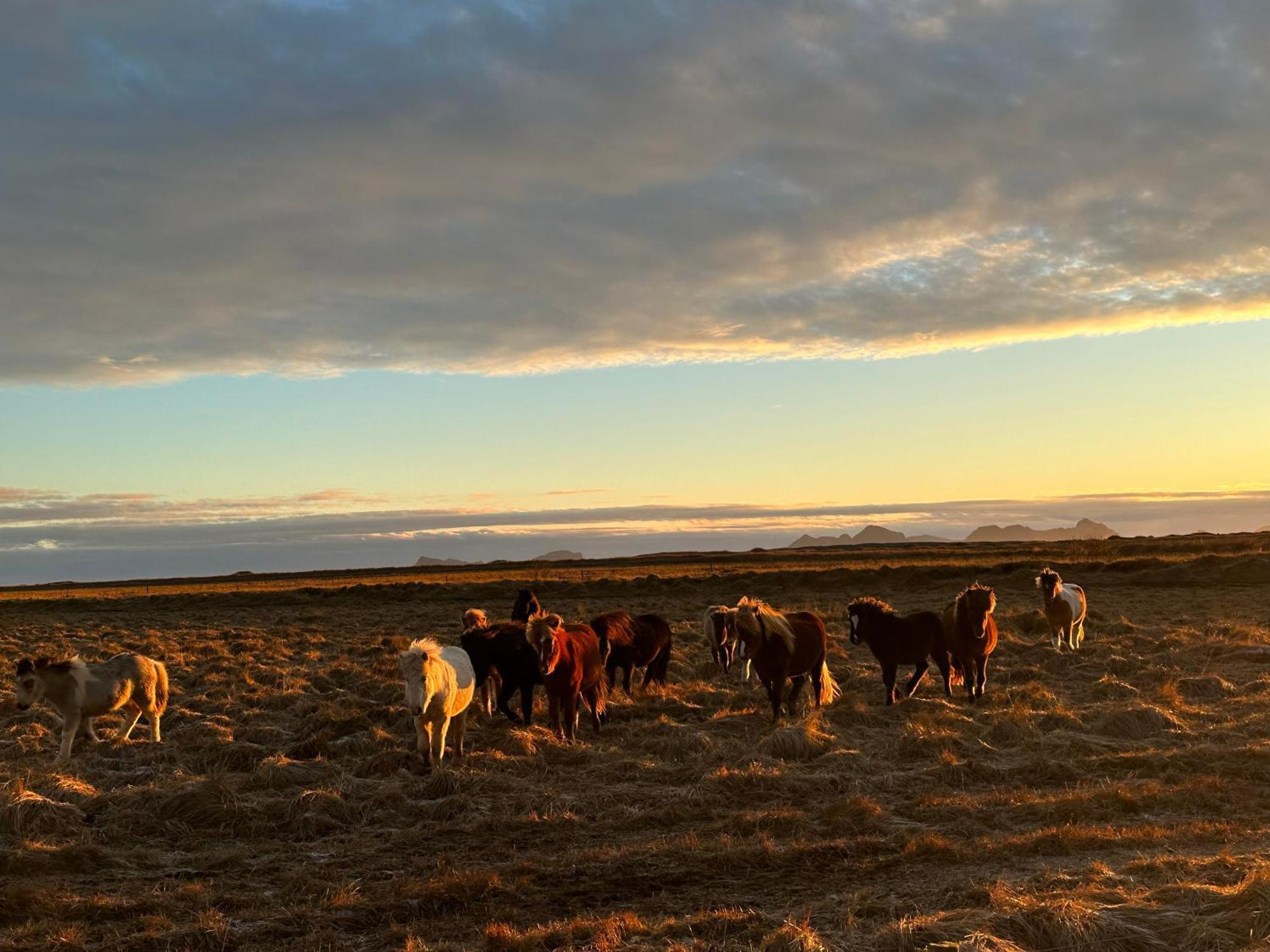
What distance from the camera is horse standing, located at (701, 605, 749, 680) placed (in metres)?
15.4

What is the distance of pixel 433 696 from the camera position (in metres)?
11.1

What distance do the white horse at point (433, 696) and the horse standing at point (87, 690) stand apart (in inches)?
166

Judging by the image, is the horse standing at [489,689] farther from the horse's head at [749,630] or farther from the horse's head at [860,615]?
the horse's head at [860,615]

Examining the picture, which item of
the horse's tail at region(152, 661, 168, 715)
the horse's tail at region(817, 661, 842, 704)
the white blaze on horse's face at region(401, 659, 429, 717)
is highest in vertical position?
the white blaze on horse's face at region(401, 659, 429, 717)

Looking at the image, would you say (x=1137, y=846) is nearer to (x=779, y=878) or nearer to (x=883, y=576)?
(x=779, y=878)

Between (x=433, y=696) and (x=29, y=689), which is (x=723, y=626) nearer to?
(x=433, y=696)

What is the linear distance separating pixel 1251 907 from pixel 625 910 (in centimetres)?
395

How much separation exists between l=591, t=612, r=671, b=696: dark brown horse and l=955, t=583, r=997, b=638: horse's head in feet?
16.6

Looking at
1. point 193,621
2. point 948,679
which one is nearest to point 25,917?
point 948,679

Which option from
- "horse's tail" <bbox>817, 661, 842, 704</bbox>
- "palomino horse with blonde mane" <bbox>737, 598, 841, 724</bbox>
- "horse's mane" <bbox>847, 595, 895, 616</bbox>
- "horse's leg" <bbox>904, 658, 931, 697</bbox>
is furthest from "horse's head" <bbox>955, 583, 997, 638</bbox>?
"palomino horse with blonde mane" <bbox>737, 598, 841, 724</bbox>

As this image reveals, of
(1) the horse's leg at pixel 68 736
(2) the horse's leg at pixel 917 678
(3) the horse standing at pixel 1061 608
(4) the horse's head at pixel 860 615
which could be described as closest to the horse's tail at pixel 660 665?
(4) the horse's head at pixel 860 615

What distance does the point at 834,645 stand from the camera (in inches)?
903

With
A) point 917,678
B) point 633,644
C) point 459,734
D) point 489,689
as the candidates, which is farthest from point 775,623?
point 459,734

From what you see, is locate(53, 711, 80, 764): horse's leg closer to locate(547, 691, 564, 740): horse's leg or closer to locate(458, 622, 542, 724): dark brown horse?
locate(458, 622, 542, 724): dark brown horse
